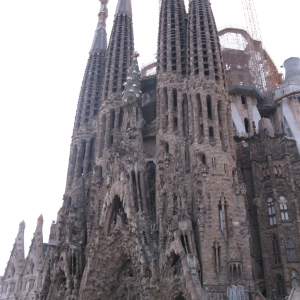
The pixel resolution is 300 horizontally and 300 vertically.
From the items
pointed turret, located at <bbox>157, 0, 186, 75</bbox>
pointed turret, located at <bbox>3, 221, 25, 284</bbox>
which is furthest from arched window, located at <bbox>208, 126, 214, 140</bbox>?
pointed turret, located at <bbox>3, 221, 25, 284</bbox>

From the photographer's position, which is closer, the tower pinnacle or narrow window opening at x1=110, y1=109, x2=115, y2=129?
narrow window opening at x1=110, y1=109, x2=115, y2=129

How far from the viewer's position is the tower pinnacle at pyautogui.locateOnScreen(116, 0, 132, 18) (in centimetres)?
4370

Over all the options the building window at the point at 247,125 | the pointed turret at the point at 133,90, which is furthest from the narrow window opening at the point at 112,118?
the building window at the point at 247,125

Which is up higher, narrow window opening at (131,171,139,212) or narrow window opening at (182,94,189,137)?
narrow window opening at (182,94,189,137)

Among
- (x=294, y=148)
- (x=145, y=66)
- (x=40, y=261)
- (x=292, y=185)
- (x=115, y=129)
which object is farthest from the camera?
(x=145, y=66)

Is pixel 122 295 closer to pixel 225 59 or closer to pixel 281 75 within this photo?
pixel 225 59

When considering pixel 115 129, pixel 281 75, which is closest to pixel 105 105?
pixel 115 129

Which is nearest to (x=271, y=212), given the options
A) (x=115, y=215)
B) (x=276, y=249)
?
(x=276, y=249)

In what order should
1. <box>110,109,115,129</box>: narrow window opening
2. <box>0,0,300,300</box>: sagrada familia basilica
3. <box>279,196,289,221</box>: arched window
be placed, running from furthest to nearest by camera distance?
<box>110,109,115,129</box>: narrow window opening
<box>279,196,289,221</box>: arched window
<box>0,0,300,300</box>: sagrada familia basilica

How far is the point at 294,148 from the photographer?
Result: 29547 mm

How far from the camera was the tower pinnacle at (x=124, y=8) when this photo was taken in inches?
1720

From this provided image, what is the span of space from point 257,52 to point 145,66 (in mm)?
13472

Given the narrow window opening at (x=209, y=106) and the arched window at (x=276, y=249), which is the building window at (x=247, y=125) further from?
the arched window at (x=276, y=249)

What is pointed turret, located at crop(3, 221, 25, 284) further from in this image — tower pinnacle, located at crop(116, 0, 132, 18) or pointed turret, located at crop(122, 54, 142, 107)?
tower pinnacle, located at crop(116, 0, 132, 18)
